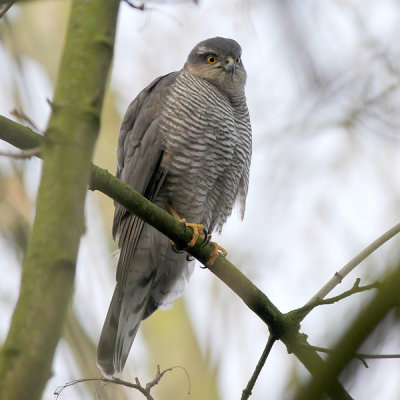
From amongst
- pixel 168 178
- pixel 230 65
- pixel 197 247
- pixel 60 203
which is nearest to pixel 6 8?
pixel 60 203

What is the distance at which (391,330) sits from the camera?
66.6 inches

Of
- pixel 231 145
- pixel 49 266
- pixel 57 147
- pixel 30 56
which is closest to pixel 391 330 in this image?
pixel 49 266

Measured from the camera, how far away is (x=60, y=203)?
2180 mm

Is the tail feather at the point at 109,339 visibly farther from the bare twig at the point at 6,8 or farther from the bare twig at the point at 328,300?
the bare twig at the point at 6,8

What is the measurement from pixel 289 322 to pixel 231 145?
2.14 metres

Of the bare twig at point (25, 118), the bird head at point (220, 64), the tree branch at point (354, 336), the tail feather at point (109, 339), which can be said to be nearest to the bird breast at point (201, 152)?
the bird head at point (220, 64)

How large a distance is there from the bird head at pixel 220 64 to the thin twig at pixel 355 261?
9.84ft

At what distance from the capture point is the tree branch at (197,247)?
3.20m

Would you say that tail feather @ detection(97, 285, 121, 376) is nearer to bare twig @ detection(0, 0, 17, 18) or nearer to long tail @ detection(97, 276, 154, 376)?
long tail @ detection(97, 276, 154, 376)

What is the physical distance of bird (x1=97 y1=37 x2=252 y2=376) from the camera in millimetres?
5566

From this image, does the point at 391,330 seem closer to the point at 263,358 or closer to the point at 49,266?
the point at 49,266

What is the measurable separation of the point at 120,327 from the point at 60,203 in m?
3.67

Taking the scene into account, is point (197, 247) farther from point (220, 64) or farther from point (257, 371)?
point (220, 64)

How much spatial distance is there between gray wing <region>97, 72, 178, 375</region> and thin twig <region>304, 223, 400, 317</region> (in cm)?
201
